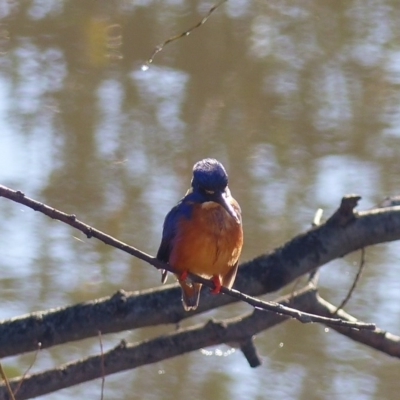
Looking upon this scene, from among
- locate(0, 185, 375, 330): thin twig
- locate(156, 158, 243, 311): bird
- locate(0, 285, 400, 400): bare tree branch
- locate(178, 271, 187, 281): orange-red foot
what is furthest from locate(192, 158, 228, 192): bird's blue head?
locate(0, 285, 400, 400): bare tree branch

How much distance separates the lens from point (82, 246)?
4723 millimetres

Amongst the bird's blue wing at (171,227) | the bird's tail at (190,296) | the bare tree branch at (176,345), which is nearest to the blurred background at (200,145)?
the bare tree branch at (176,345)

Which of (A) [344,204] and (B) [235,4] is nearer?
(A) [344,204]

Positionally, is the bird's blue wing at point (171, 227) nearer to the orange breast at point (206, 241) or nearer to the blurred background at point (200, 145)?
the orange breast at point (206, 241)

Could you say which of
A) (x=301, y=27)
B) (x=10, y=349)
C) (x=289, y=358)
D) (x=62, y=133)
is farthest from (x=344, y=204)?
(x=301, y=27)

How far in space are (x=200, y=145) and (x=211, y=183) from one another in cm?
252

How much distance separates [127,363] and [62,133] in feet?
7.80

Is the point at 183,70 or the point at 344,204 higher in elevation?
the point at 344,204

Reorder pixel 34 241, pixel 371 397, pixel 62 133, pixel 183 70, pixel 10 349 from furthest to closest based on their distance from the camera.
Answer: pixel 183 70, pixel 62 133, pixel 34 241, pixel 371 397, pixel 10 349

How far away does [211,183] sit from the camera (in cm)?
264

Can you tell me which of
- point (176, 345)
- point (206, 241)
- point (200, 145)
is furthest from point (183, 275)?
point (200, 145)

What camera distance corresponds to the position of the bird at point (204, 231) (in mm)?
2641

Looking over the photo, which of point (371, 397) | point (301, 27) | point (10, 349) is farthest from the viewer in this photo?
point (301, 27)

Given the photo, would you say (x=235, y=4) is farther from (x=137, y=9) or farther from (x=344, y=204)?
(x=344, y=204)
